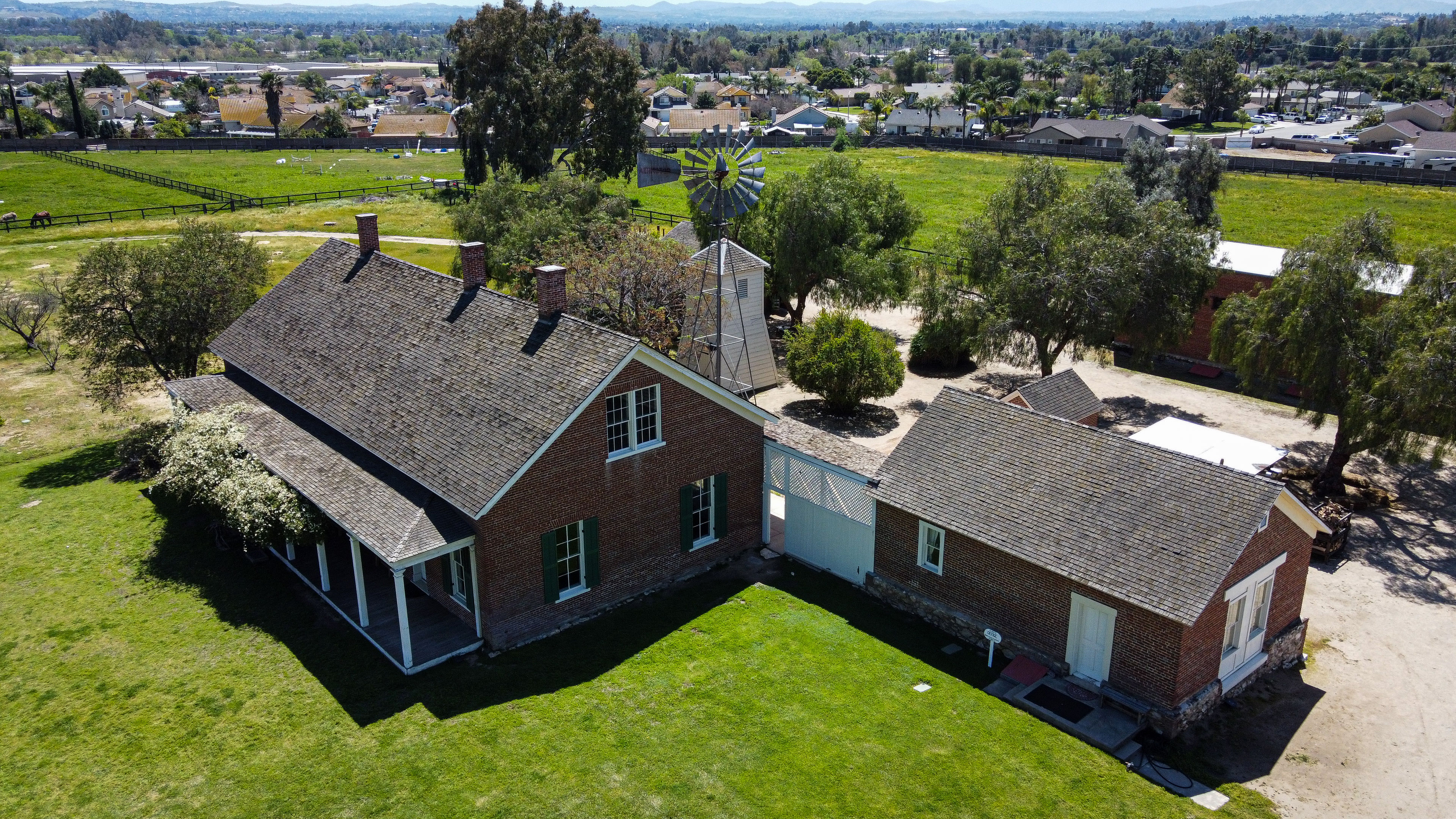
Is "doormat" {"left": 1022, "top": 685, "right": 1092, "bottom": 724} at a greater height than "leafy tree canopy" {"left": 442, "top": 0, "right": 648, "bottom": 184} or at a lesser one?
lesser

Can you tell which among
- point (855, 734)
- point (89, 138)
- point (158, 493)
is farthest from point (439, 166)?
point (855, 734)

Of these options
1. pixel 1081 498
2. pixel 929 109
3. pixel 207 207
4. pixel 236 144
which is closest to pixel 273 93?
pixel 236 144

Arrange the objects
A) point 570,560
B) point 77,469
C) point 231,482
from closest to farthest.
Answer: point 570,560 < point 231,482 < point 77,469

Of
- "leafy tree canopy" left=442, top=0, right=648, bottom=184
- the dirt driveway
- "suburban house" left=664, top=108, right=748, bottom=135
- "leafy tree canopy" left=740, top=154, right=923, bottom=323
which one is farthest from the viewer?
"suburban house" left=664, top=108, right=748, bottom=135

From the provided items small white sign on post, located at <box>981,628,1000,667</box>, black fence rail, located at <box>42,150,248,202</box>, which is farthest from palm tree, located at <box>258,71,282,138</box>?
small white sign on post, located at <box>981,628,1000,667</box>

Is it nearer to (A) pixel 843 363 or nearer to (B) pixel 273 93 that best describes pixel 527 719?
(A) pixel 843 363

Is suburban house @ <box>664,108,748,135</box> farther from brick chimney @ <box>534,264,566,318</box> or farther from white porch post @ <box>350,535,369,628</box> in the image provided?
white porch post @ <box>350,535,369,628</box>
